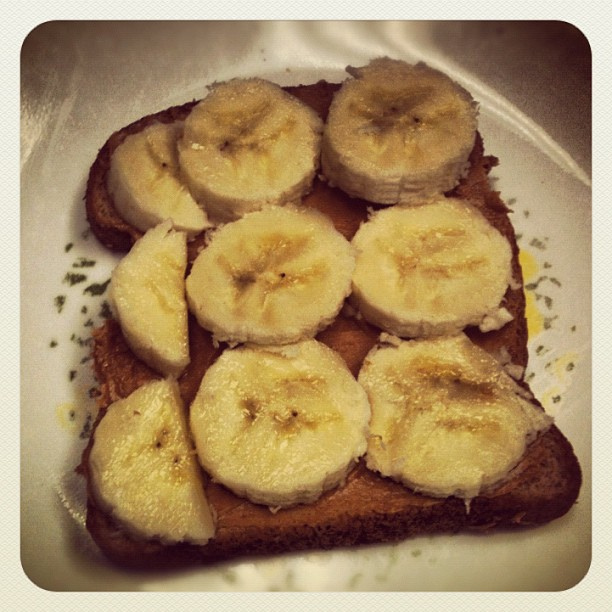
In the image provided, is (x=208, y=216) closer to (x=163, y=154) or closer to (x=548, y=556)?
(x=163, y=154)

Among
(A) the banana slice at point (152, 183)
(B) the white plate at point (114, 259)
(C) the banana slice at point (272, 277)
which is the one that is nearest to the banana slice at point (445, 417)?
(C) the banana slice at point (272, 277)

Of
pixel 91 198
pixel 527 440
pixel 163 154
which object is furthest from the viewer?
pixel 91 198

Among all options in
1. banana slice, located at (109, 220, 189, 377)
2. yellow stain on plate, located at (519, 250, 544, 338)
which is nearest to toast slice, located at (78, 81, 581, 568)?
banana slice, located at (109, 220, 189, 377)

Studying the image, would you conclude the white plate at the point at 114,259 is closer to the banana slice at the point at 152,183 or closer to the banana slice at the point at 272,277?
the banana slice at the point at 152,183

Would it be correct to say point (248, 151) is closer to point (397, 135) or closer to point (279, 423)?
point (397, 135)

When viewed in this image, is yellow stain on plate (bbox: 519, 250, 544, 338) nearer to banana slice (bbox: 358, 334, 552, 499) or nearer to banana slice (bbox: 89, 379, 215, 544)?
banana slice (bbox: 358, 334, 552, 499)

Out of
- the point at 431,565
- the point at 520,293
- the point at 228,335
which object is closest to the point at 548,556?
the point at 431,565
